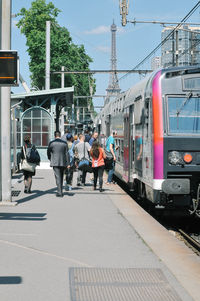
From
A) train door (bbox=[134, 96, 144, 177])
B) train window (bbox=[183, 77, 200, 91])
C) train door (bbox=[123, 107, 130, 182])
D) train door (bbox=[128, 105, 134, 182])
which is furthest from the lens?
train door (bbox=[123, 107, 130, 182])

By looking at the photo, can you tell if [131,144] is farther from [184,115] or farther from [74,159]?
[184,115]

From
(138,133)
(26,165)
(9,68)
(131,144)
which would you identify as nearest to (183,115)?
(138,133)

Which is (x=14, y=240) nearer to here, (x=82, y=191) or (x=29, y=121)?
(x=82, y=191)

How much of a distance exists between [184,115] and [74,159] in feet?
25.4

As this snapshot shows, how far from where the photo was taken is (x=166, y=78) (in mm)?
10781

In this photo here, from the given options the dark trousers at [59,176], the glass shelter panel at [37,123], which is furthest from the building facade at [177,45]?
the glass shelter panel at [37,123]

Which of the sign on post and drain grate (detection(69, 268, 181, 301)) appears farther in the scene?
the sign on post

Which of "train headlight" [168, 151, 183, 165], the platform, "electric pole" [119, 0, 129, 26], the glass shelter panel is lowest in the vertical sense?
the platform

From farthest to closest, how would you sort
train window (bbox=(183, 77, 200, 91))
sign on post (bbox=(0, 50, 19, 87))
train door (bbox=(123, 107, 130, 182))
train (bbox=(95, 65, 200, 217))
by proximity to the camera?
train door (bbox=(123, 107, 130, 182))
train window (bbox=(183, 77, 200, 91))
sign on post (bbox=(0, 50, 19, 87))
train (bbox=(95, 65, 200, 217))

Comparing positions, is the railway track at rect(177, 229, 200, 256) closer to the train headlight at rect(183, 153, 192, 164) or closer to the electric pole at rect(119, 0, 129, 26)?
the train headlight at rect(183, 153, 192, 164)

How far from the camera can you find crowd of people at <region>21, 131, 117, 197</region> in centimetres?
1460

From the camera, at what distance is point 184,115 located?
10703 mm

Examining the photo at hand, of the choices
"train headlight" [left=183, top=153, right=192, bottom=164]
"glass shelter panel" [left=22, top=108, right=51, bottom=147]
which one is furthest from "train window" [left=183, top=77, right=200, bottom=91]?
"glass shelter panel" [left=22, top=108, right=51, bottom=147]

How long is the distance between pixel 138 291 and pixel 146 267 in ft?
3.22
